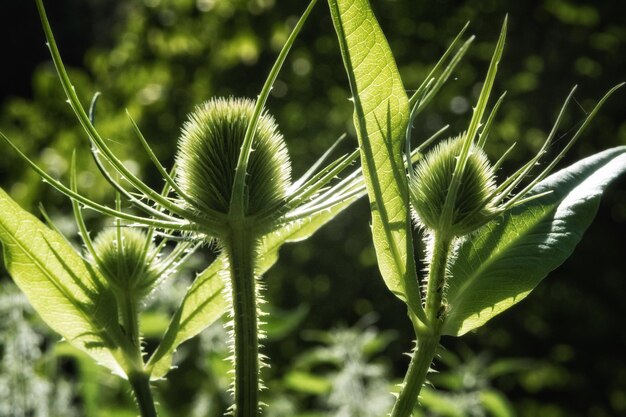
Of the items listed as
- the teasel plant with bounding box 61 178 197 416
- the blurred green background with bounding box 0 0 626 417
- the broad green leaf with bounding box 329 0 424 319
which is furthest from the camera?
the blurred green background with bounding box 0 0 626 417

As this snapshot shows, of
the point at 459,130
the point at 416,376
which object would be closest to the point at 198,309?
the point at 416,376

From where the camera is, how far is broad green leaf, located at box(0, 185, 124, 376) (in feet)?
2.47

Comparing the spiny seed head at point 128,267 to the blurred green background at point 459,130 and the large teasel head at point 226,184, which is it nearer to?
the large teasel head at point 226,184

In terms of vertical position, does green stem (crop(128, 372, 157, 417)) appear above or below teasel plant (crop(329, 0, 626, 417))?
below

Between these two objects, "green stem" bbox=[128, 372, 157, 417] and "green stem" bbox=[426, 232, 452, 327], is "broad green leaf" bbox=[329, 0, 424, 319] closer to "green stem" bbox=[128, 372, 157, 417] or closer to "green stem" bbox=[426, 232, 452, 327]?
"green stem" bbox=[426, 232, 452, 327]

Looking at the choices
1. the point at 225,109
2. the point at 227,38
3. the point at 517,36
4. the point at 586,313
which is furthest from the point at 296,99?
the point at 225,109

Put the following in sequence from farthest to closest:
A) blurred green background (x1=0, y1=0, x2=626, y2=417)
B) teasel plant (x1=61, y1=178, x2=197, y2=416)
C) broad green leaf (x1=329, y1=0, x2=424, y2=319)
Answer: blurred green background (x1=0, y1=0, x2=626, y2=417), teasel plant (x1=61, y1=178, x2=197, y2=416), broad green leaf (x1=329, y1=0, x2=424, y2=319)

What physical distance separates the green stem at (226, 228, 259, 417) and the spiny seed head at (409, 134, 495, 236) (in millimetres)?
165

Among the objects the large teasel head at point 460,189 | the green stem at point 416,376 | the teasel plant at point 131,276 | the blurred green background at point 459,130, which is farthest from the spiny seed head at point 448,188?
the blurred green background at point 459,130

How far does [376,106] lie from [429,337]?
21 centimetres

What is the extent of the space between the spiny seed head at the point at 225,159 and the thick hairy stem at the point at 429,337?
0.16 m

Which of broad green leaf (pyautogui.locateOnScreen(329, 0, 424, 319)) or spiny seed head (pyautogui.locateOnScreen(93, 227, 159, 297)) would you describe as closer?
broad green leaf (pyautogui.locateOnScreen(329, 0, 424, 319))

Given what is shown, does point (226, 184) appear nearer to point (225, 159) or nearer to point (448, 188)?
point (225, 159)

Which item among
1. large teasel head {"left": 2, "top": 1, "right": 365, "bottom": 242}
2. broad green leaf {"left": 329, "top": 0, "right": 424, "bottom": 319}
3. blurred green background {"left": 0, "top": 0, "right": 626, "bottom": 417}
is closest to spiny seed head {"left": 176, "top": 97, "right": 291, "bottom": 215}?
large teasel head {"left": 2, "top": 1, "right": 365, "bottom": 242}
